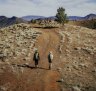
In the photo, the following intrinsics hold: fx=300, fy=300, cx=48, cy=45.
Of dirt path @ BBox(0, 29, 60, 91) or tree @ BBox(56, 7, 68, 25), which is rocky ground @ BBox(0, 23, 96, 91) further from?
tree @ BBox(56, 7, 68, 25)

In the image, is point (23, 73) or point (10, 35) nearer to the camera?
point (23, 73)

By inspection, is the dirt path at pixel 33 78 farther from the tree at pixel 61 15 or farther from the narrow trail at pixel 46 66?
the tree at pixel 61 15

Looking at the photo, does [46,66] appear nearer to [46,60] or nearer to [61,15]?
[46,60]

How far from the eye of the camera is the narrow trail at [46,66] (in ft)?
117

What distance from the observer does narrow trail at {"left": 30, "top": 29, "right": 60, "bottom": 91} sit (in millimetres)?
35659

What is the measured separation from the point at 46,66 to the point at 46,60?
210cm

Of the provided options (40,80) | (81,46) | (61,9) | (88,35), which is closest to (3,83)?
(40,80)

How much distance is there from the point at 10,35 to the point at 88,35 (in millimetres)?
13966

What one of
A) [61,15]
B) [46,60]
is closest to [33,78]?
[46,60]

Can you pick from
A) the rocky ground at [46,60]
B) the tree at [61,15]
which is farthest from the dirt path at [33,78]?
the tree at [61,15]

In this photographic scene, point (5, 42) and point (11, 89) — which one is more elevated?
point (5, 42)

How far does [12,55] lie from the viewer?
4519cm

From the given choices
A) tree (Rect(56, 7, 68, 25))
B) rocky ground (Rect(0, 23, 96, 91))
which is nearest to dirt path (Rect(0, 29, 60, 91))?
rocky ground (Rect(0, 23, 96, 91))

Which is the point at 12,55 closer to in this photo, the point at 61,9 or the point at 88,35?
the point at 88,35
